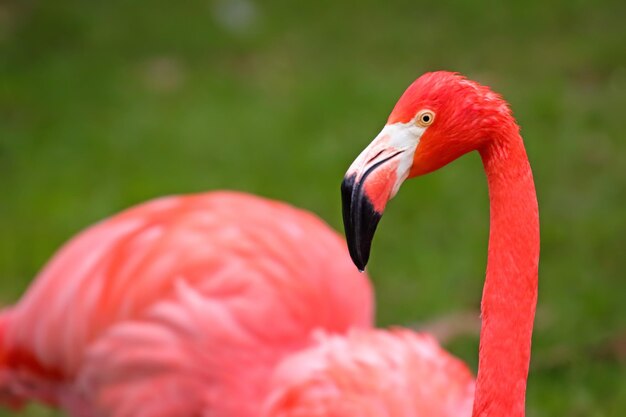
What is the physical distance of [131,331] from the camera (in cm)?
293

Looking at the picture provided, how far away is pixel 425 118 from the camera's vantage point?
1.90 meters

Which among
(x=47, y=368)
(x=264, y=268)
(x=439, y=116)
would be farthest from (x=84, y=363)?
(x=439, y=116)

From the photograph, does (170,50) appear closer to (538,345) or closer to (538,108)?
(538,108)

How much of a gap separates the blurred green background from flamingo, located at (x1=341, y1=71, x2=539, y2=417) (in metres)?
1.72

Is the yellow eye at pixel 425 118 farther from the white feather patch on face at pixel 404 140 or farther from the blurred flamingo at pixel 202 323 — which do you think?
the blurred flamingo at pixel 202 323

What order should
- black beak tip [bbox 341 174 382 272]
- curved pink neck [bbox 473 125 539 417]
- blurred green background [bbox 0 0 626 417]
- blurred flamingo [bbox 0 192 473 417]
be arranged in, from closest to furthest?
black beak tip [bbox 341 174 382 272]
curved pink neck [bbox 473 125 539 417]
blurred flamingo [bbox 0 192 473 417]
blurred green background [bbox 0 0 626 417]

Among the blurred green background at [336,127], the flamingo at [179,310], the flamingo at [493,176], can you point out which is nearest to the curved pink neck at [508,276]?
the flamingo at [493,176]

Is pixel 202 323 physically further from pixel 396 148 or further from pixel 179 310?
pixel 396 148

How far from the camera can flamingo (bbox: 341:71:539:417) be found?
190 centimetres

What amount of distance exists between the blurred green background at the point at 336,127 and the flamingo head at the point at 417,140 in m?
1.92

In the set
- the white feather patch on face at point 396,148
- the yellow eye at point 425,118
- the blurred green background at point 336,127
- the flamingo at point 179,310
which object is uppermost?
the blurred green background at point 336,127

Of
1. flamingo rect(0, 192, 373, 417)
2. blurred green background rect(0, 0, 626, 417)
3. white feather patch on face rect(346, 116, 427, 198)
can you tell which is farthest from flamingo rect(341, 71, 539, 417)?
blurred green background rect(0, 0, 626, 417)

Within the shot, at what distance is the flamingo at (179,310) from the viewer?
9.42 feet

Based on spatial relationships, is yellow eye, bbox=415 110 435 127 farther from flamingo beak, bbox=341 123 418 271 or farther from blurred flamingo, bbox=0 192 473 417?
blurred flamingo, bbox=0 192 473 417
